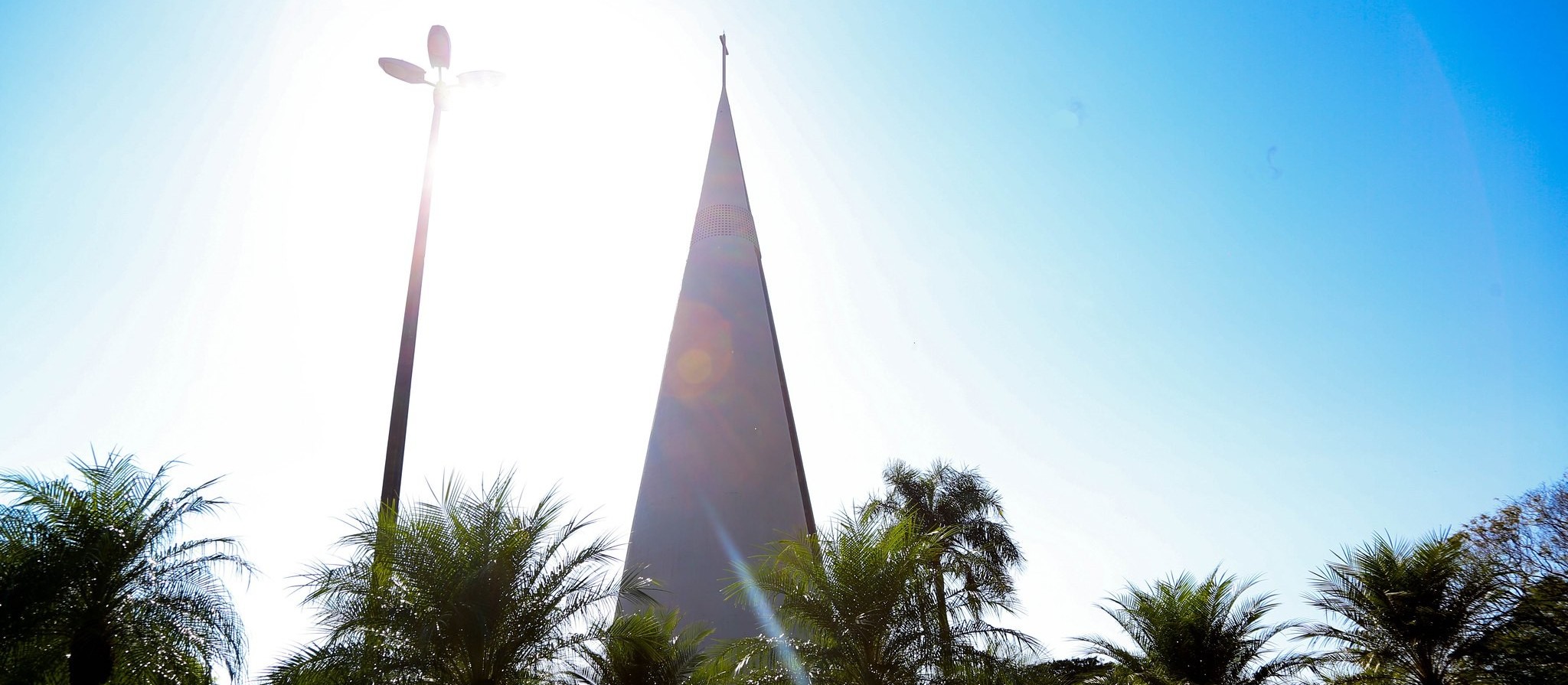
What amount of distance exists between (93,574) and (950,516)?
17.7m

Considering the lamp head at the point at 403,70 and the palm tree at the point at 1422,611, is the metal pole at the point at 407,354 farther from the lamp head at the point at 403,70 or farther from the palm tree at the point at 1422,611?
the palm tree at the point at 1422,611

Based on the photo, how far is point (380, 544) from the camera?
27.1 feet

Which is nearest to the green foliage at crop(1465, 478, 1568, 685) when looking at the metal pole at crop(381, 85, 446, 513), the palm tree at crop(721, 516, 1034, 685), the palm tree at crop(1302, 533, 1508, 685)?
the palm tree at crop(1302, 533, 1508, 685)

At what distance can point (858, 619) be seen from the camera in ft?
33.3

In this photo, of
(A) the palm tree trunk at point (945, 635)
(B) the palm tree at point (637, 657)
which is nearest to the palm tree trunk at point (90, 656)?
(B) the palm tree at point (637, 657)

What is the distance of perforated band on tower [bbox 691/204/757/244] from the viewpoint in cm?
2075

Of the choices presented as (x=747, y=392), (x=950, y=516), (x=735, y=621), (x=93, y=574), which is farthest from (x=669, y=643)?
(x=950, y=516)

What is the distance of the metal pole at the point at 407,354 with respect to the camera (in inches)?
315

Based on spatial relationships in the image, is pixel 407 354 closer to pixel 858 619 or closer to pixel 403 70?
pixel 403 70

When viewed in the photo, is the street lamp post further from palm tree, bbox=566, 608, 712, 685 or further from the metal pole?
palm tree, bbox=566, 608, 712, 685

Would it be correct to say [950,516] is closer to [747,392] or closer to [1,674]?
[747,392]

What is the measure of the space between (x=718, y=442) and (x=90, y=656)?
10040 millimetres

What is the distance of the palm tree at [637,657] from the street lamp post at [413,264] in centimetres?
250

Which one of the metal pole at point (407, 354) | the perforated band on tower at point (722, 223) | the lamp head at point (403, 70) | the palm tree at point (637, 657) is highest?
the perforated band on tower at point (722, 223)
